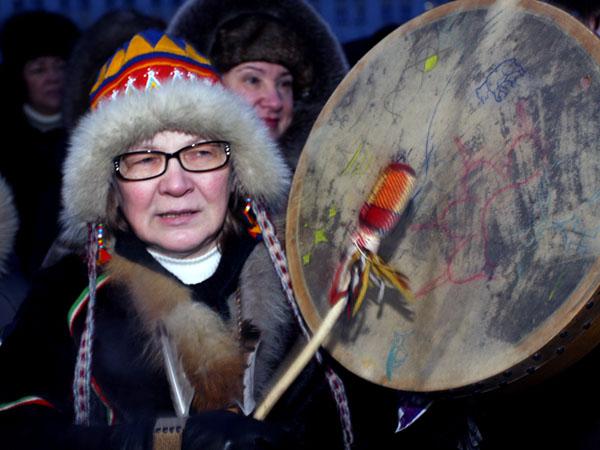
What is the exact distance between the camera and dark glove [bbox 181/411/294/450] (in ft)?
7.07

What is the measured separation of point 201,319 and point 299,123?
1506mm

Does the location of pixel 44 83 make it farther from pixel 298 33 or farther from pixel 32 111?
pixel 298 33

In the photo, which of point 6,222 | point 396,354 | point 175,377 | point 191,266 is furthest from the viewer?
point 6,222

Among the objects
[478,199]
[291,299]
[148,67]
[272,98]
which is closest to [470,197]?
[478,199]

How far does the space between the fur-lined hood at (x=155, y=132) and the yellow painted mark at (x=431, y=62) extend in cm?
59

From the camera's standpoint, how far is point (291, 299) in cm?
268

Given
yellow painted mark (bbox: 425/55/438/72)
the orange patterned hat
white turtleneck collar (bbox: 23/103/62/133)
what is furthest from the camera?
white turtleneck collar (bbox: 23/103/62/133)

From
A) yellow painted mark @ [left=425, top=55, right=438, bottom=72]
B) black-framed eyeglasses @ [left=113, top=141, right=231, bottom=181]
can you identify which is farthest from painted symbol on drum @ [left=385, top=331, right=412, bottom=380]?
black-framed eyeglasses @ [left=113, top=141, right=231, bottom=181]

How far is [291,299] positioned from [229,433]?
0.58 meters

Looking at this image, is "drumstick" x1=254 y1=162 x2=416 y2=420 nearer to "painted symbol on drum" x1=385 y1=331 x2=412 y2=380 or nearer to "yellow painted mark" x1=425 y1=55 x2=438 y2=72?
"painted symbol on drum" x1=385 y1=331 x2=412 y2=380

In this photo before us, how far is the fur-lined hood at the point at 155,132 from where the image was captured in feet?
8.69

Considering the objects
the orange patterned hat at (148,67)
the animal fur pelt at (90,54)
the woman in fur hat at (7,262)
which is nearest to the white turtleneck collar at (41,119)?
the animal fur pelt at (90,54)

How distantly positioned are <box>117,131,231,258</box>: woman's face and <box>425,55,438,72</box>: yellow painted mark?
65 cm

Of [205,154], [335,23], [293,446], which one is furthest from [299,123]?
[335,23]
